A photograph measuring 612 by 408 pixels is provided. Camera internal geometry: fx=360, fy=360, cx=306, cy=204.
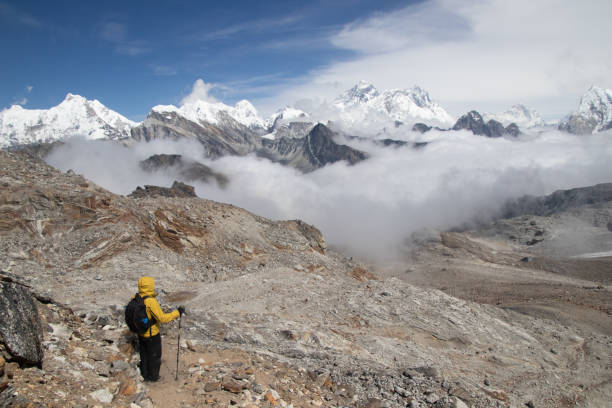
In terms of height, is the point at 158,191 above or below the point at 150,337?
above

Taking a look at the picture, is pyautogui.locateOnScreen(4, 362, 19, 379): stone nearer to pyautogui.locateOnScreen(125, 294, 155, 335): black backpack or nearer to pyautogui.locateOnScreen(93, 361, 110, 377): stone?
pyautogui.locateOnScreen(93, 361, 110, 377): stone

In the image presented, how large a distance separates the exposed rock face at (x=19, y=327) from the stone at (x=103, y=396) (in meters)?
1.25

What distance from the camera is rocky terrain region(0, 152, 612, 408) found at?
8.74m

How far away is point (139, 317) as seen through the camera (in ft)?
27.7

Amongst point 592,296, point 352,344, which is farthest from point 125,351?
point 592,296

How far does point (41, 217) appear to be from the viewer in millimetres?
23734

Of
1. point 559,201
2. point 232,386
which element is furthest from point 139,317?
point 559,201

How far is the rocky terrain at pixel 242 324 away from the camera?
8.74m

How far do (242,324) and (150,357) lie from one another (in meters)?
6.86

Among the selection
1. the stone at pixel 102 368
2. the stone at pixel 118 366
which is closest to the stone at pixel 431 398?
the stone at pixel 118 366

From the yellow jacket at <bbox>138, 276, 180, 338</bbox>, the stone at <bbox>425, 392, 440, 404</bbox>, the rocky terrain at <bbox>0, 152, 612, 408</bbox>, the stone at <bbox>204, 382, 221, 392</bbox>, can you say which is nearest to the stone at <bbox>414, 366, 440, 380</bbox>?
the rocky terrain at <bbox>0, 152, 612, 408</bbox>

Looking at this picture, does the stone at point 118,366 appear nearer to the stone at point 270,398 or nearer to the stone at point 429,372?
the stone at point 270,398

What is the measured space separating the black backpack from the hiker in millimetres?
68

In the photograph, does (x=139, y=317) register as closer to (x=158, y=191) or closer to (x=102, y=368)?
(x=102, y=368)
